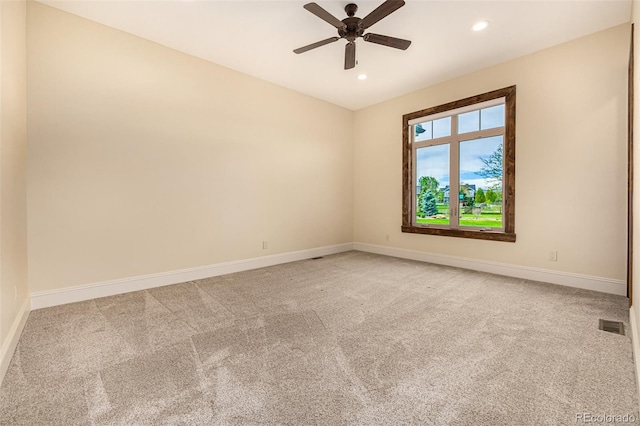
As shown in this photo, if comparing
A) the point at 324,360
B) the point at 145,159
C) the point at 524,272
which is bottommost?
the point at 324,360

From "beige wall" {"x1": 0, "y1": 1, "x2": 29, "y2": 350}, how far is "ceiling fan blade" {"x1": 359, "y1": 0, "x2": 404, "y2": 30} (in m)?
2.73

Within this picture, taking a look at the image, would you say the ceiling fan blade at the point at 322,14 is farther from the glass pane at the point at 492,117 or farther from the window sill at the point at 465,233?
the window sill at the point at 465,233

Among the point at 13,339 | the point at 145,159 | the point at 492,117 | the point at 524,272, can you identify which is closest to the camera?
the point at 13,339

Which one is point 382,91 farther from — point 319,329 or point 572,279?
Result: point 319,329

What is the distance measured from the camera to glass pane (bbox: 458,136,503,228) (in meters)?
4.17

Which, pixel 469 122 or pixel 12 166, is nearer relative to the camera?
pixel 12 166

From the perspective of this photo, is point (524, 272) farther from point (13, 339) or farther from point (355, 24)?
point (13, 339)

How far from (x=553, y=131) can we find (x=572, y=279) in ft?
5.93

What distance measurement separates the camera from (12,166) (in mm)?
2232

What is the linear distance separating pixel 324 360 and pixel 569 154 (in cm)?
374

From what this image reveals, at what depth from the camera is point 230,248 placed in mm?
4160

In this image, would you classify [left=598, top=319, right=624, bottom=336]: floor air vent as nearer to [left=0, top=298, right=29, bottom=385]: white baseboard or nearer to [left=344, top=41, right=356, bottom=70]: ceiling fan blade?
[left=344, top=41, right=356, bottom=70]: ceiling fan blade

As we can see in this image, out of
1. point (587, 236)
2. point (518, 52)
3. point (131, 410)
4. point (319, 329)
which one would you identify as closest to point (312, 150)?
point (518, 52)

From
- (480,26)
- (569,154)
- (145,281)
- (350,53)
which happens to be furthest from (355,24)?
(145,281)
